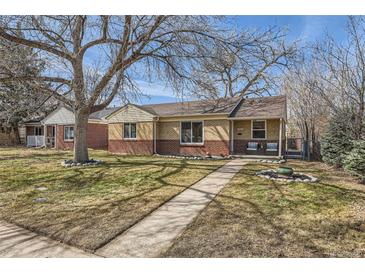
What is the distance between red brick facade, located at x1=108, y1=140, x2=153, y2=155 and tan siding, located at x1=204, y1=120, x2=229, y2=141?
14.3 feet

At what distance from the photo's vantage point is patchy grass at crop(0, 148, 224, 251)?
461cm

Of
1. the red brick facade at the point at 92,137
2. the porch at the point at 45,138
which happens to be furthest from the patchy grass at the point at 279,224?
the porch at the point at 45,138

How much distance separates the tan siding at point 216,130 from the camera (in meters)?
15.5

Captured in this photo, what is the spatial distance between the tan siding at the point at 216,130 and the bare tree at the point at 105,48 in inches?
210

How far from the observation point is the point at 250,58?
30.6ft

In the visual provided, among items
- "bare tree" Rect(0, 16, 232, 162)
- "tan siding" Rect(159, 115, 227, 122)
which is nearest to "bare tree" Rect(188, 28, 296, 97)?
"bare tree" Rect(0, 16, 232, 162)

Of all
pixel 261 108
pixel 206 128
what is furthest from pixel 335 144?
pixel 206 128

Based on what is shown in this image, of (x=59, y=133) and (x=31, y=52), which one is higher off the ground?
(x=31, y=52)

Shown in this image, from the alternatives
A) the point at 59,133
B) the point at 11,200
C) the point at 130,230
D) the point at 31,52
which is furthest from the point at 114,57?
the point at 59,133

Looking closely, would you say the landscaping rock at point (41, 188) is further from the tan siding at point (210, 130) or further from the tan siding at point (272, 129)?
the tan siding at point (272, 129)

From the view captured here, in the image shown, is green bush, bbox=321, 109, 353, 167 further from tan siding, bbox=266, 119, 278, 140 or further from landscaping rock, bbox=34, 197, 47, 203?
landscaping rock, bbox=34, 197, 47, 203

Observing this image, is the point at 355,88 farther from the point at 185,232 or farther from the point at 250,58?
the point at 185,232

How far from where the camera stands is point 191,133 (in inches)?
661
